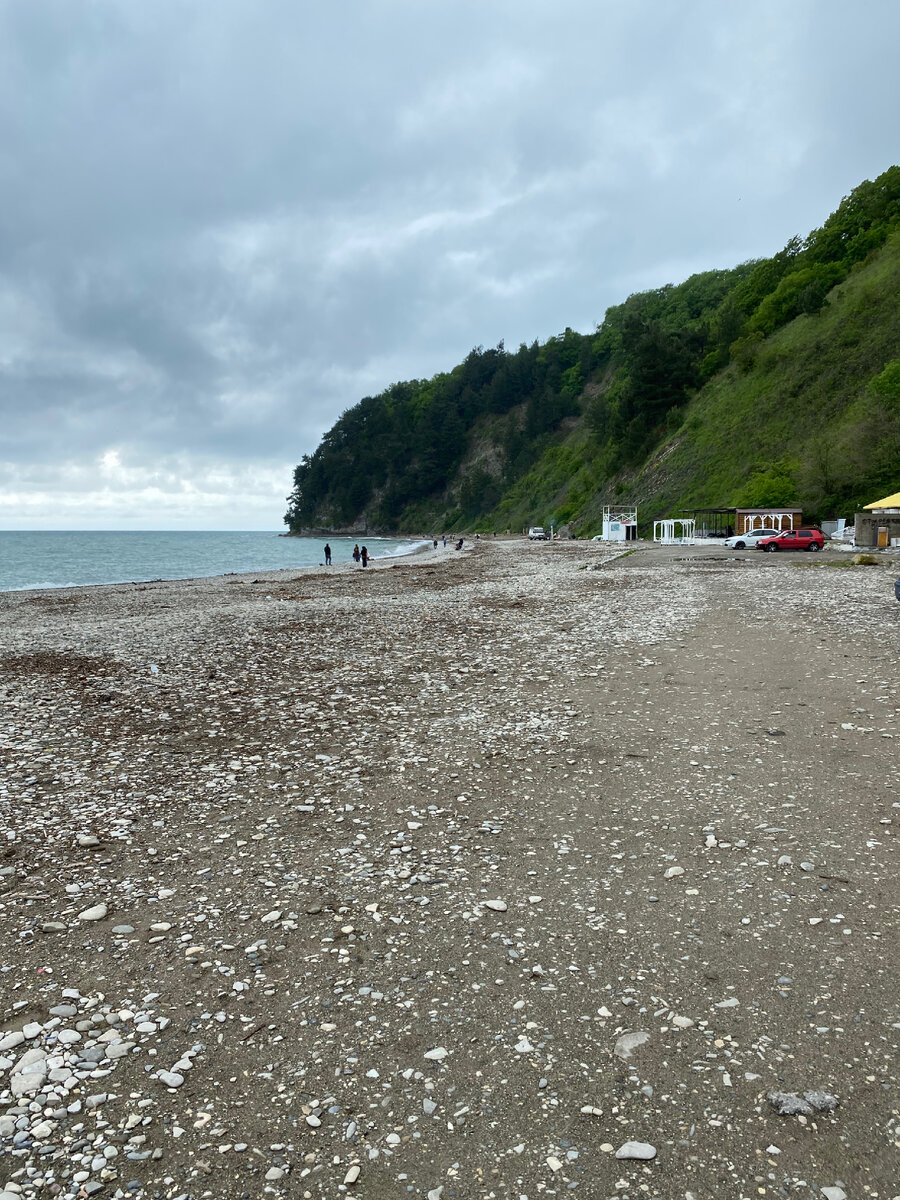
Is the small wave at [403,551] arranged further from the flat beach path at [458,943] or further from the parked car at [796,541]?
the flat beach path at [458,943]

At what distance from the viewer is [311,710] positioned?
42.7 feet

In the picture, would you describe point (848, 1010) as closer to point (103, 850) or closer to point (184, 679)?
point (103, 850)

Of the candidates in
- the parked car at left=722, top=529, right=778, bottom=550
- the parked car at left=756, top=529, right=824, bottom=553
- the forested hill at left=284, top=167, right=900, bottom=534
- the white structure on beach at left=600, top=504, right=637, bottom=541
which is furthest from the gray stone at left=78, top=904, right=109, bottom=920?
the white structure on beach at left=600, top=504, right=637, bottom=541

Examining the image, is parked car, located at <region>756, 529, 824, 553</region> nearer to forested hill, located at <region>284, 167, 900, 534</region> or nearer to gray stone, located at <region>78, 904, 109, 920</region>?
forested hill, located at <region>284, 167, 900, 534</region>

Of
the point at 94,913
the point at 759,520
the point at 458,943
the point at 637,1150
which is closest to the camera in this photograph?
the point at 637,1150

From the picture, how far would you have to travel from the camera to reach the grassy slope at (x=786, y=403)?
280 ft

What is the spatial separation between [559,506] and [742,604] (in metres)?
129

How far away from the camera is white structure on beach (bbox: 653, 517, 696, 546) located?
264 feet

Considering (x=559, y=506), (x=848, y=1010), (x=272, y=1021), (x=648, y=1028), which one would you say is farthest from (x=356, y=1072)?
(x=559, y=506)

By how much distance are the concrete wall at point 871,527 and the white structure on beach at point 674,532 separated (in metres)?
21.1

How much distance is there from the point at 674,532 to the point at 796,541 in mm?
33071

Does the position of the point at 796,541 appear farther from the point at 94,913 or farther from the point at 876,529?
the point at 94,913

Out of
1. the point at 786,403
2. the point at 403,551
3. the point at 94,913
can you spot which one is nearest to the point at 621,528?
the point at 786,403

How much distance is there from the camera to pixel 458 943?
5746 mm
